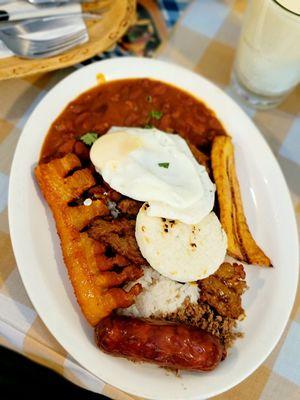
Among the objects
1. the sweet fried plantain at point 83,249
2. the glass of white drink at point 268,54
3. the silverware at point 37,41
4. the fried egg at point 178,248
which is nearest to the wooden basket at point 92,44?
the silverware at point 37,41

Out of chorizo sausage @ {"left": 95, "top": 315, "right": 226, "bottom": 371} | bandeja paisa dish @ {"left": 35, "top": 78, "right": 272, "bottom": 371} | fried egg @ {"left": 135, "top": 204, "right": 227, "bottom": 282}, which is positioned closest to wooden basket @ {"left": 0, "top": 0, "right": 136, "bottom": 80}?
bandeja paisa dish @ {"left": 35, "top": 78, "right": 272, "bottom": 371}

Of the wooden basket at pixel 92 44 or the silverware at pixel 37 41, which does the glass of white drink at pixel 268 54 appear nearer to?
the wooden basket at pixel 92 44

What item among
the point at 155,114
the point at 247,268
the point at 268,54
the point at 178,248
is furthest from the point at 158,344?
the point at 268,54

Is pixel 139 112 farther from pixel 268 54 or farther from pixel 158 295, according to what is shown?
pixel 158 295

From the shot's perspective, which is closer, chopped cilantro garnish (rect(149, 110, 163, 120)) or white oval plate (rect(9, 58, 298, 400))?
white oval plate (rect(9, 58, 298, 400))

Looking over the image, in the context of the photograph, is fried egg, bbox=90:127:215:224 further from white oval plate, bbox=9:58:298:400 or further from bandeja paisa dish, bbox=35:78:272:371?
white oval plate, bbox=9:58:298:400
